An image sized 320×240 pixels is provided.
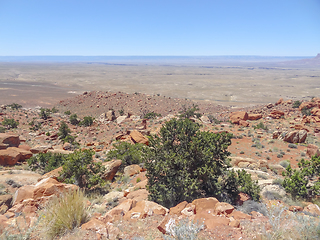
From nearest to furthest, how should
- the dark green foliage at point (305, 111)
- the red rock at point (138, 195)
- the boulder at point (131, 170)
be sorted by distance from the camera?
the red rock at point (138, 195) < the boulder at point (131, 170) < the dark green foliage at point (305, 111)

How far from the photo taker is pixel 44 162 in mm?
11773

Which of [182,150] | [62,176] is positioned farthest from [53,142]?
[182,150]

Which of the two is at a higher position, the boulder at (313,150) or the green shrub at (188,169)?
the green shrub at (188,169)

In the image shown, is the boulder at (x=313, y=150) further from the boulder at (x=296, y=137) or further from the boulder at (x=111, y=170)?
the boulder at (x=111, y=170)

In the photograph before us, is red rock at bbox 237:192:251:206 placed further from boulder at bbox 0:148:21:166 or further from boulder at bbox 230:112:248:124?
boulder at bbox 230:112:248:124

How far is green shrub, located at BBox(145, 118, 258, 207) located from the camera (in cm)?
628

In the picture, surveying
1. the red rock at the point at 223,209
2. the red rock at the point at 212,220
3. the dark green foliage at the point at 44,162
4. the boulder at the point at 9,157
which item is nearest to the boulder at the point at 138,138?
the dark green foliage at the point at 44,162

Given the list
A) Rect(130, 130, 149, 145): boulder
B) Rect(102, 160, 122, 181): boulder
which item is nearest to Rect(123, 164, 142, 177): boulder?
Rect(102, 160, 122, 181): boulder

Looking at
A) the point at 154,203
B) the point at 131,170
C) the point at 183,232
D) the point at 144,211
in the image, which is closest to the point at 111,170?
the point at 131,170

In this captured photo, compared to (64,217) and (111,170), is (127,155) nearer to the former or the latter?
(111,170)

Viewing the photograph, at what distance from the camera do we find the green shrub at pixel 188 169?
20.6 feet

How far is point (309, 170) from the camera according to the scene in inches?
301

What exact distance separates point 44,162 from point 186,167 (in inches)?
376

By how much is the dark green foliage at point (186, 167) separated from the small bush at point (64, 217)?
2.54 metres
